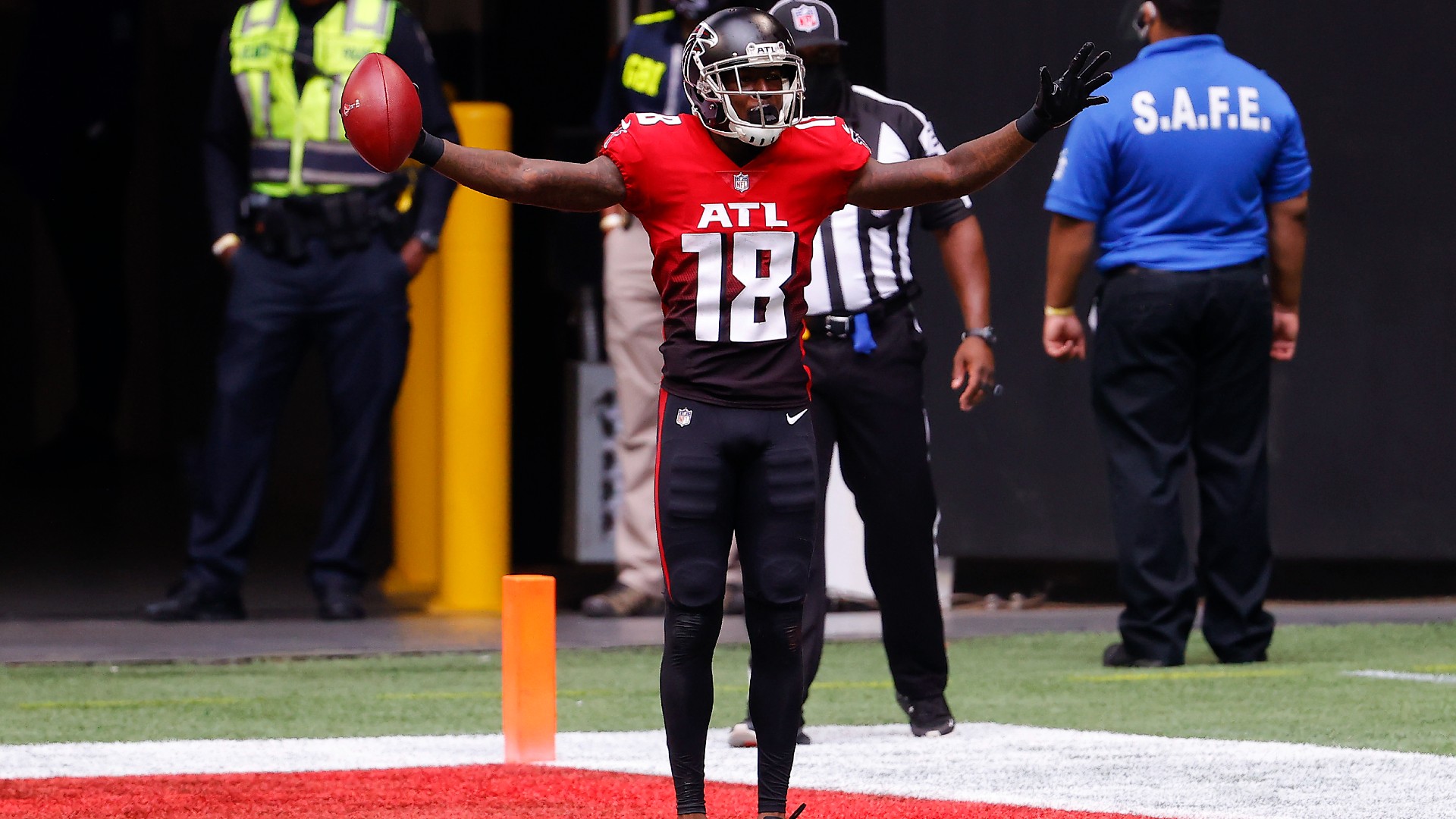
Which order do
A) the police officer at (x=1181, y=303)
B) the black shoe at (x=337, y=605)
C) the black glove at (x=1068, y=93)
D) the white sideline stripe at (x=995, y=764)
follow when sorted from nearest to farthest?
the black glove at (x=1068, y=93) → the white sideline stripe at (x=995, y=764) → the police officer at (x=1181, y=303) → the black shoe at (x=337, y=605)

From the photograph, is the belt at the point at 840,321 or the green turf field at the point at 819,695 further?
the green turf field at the point at 819,695

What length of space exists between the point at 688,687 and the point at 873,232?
5.94 ft

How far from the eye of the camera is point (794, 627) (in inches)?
174

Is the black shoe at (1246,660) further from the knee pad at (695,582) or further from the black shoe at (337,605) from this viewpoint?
the knee pad at (695,582)

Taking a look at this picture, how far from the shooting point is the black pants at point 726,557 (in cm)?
434

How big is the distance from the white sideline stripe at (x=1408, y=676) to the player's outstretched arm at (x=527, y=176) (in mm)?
3547

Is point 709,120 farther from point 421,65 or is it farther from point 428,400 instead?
point 428,400

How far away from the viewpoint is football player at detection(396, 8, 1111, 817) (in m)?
4.33

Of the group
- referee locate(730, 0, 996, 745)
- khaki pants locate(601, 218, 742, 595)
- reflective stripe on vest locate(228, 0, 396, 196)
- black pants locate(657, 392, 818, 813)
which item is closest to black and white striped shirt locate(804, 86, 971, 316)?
referee locate(730, 0, 996, 745)

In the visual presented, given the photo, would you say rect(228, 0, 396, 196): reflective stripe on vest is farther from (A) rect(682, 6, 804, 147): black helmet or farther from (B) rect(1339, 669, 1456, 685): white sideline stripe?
(A) rect(682, 6, 804, 147): black helmet

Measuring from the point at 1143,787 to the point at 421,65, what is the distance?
462 centimetres

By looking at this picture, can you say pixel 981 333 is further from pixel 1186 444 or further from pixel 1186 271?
pixel 1186 444

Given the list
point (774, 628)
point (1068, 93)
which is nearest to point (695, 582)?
point (774, 628)

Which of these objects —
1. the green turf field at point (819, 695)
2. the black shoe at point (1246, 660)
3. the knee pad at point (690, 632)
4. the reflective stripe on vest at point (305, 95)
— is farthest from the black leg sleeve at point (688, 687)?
the reflective stripe on vest at point (305, 95)
